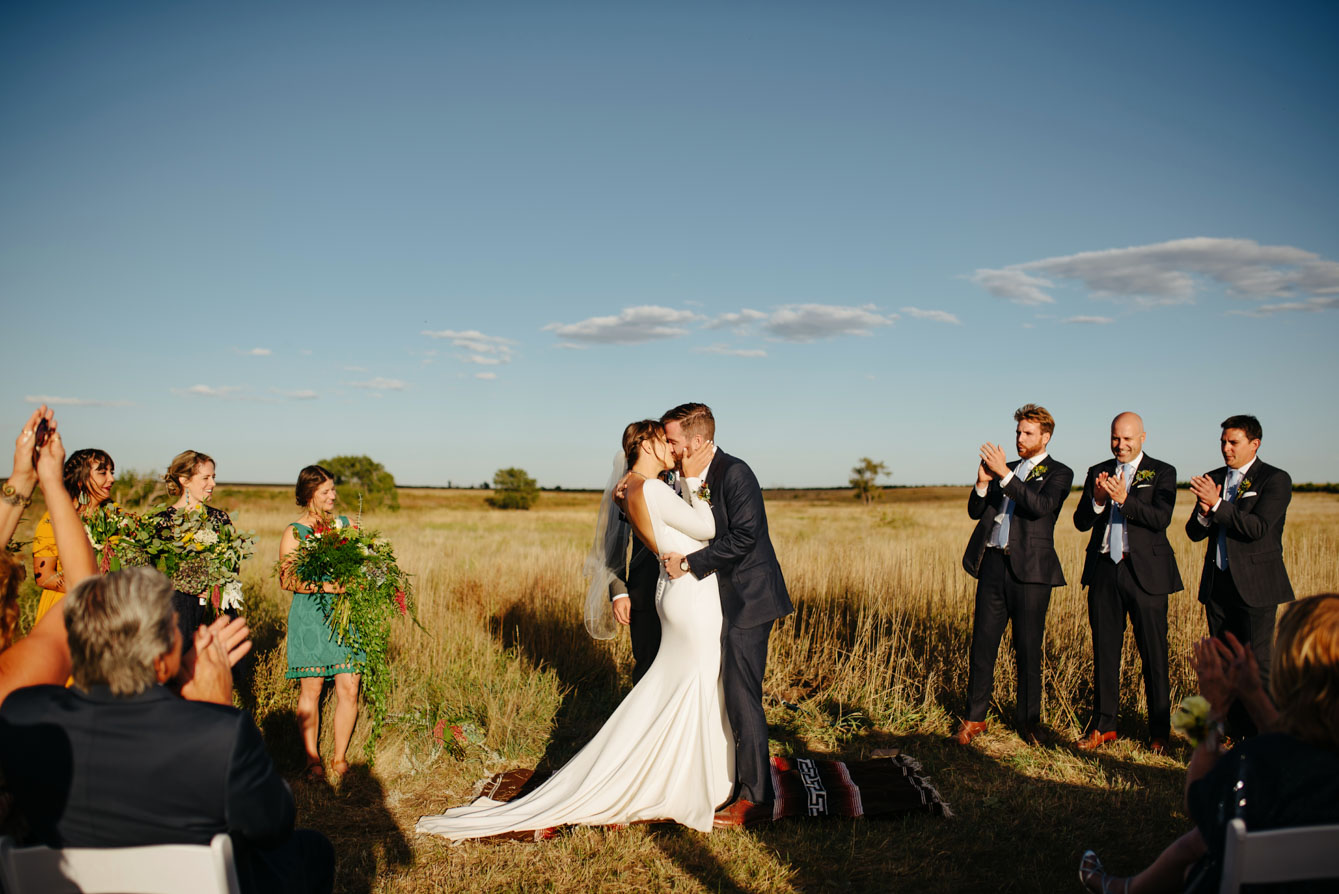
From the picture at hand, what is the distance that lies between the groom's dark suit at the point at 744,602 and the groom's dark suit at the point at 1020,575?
2.04 meters

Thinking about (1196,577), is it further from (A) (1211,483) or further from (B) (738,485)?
(B) (738,485)

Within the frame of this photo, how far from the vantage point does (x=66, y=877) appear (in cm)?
216

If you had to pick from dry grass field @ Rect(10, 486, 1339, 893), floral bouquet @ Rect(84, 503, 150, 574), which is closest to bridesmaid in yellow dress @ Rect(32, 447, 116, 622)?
floral bouquet @ Rect(84, 503, 150, 574)

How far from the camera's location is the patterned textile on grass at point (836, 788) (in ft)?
16.1

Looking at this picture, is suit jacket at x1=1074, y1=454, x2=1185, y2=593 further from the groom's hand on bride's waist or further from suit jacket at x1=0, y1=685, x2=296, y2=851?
suit jacket at x1=0, y1=685, x2=296, y2=851

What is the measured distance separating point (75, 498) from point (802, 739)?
5411 millimetres

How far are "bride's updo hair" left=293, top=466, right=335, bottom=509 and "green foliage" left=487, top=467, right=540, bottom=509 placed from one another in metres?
57.0

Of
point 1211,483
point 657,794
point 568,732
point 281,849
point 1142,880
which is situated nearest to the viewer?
point 281,849

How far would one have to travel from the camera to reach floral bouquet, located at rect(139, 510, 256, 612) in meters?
5.14

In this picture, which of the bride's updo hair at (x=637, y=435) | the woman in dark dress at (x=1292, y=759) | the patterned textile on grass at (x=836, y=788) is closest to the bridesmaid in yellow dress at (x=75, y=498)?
the patterned textile on grass at (x=836, y=788)

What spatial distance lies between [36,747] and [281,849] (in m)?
0.97

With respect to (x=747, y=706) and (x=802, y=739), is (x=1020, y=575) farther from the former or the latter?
(x=747, y=706)

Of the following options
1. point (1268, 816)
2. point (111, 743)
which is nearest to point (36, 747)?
point (111, 743)

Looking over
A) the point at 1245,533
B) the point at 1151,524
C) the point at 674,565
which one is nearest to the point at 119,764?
the point at 674,565
